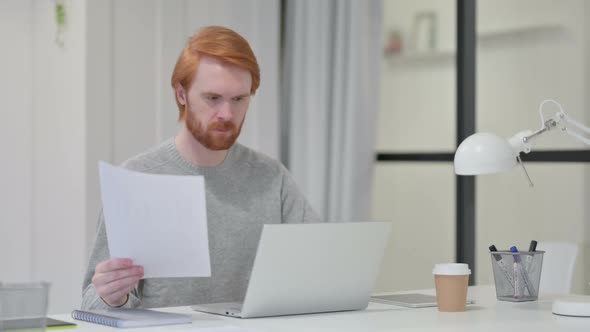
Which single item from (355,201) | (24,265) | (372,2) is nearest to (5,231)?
(24,265)

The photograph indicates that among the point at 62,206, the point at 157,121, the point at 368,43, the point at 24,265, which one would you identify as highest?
the point at 368,43

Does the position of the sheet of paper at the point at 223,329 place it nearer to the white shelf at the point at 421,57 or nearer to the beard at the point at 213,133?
the beard at the point at 213,133

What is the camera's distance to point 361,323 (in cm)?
198

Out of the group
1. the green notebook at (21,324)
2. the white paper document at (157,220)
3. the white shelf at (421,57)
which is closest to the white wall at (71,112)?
the white shelf at (421,57)

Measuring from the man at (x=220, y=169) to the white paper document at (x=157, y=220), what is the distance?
44 centimetres

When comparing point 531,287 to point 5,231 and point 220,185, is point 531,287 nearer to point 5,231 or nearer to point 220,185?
point 220,185

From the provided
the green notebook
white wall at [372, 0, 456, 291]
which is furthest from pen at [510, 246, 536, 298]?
white wall at [372, 0, 456, 291]

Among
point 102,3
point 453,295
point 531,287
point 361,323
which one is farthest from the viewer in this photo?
point 102,3

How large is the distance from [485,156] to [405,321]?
1.31 feet

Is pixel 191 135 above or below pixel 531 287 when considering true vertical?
above

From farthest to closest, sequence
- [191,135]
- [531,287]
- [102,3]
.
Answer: [102,3] → [191,135] → [531,287]

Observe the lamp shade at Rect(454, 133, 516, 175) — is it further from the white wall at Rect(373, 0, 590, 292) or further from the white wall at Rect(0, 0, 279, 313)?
the white wall at Rect(0, 0, 279, 313)

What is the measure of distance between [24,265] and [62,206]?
0.98ft

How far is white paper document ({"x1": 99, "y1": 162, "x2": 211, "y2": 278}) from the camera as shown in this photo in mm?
1942
